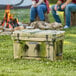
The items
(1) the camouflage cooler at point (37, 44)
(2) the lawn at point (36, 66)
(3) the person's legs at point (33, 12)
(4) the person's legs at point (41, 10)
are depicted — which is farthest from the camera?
(3) the person's legs at point (33, 12)

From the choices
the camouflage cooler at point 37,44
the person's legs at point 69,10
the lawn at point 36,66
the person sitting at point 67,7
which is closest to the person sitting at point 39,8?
the person sitting at point 67,7

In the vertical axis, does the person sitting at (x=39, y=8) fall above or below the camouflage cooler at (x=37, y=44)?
above

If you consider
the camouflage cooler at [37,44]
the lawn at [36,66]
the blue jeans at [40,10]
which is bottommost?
the lawn at [36,66]

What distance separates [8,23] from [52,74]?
6366 millimetres

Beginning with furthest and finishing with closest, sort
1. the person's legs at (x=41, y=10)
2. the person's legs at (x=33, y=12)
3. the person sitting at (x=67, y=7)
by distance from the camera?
the person sitting at (x=67, y=7) → the person's legs at (x=33, y=12) → the person's legs at (x=41, y=10)

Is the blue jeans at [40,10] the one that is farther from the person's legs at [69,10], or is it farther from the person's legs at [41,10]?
the person's legs at [69,10]

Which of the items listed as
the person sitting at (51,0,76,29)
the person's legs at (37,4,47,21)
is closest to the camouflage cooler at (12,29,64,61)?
the person's legs at (37,4,47,21)

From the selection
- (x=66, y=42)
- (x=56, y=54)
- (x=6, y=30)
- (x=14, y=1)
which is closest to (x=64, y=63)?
(x=56, y=54)

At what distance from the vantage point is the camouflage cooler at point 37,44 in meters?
6.72

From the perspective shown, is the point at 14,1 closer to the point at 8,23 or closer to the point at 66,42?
the point at 8,23

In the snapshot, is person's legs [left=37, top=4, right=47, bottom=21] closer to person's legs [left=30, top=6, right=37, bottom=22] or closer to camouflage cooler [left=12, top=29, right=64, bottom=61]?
person's legs [left=30, top=6, right=37, bottom=22]

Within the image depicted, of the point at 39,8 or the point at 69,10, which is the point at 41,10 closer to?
the point at 39,8

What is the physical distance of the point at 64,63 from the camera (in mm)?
6629

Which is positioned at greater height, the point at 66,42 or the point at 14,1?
the point at 14,1
